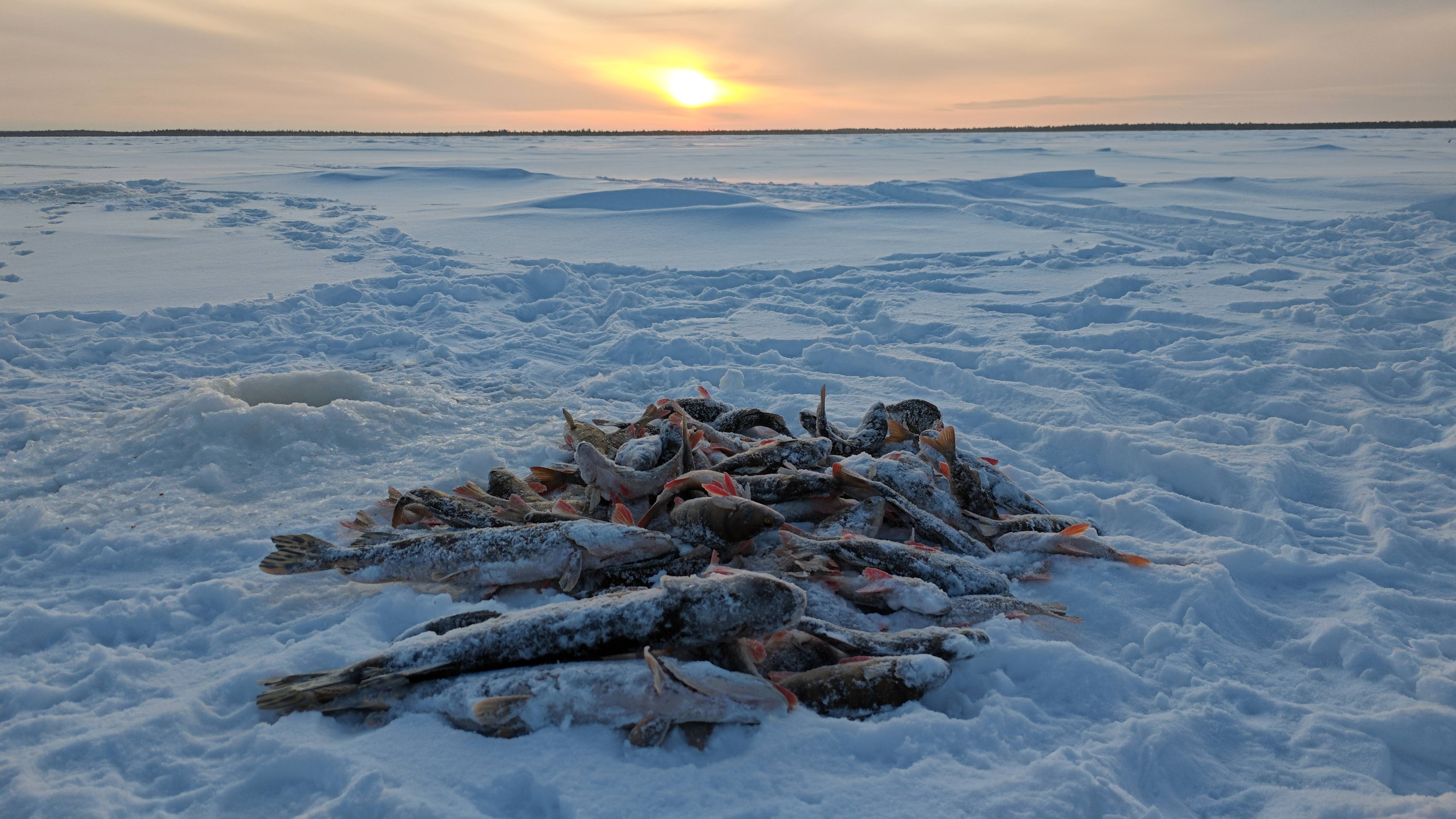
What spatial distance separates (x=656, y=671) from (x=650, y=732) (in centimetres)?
23

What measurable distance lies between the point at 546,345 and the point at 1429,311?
967cm

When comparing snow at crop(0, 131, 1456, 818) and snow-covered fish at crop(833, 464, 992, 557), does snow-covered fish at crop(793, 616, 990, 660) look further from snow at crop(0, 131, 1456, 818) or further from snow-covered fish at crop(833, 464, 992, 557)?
snow-covered fish at crop(833, 464, 992, 557)

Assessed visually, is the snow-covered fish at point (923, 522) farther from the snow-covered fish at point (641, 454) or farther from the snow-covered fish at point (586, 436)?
the snow-covered fish at point (586, 436)

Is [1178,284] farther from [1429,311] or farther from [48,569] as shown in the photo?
[48,569]

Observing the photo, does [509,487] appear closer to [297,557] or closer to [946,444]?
[297,557]

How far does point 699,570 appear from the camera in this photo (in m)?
3.44

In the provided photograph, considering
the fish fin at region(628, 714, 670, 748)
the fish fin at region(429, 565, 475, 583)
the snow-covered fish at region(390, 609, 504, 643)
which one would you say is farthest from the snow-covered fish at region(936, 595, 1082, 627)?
the fish fin at region(429, 565, 475, 583)

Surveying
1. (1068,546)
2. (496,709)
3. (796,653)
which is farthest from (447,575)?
(1068,546)

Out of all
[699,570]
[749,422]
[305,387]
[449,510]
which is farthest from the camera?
[305,387]

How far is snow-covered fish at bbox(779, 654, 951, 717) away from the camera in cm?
277

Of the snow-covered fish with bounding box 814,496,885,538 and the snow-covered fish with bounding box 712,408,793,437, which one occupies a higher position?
the snow-covered fish with bounding box 712,408,793,437

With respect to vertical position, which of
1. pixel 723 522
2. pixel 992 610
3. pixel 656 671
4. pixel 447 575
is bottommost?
pixel 992 610

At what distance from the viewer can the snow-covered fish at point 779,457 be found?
13.8ft

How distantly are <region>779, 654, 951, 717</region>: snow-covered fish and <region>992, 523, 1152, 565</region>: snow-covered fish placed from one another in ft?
4.33
